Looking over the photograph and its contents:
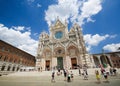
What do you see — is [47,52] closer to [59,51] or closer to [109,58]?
[59,51]

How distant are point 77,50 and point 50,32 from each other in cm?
1383

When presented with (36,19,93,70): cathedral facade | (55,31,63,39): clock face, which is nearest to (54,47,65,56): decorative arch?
(36,19,93,70): cathedral facade

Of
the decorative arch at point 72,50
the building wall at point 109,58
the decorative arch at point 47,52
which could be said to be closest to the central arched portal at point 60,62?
the decorative arch at point 72,50

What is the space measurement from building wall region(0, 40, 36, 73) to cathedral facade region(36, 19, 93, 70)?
10.4 metres

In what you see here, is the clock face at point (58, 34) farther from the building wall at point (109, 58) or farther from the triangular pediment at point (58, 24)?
the building wall at point (109, 58)

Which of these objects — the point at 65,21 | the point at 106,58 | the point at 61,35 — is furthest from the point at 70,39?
the point at 106,58

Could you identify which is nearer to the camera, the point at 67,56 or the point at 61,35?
the point at 67,56

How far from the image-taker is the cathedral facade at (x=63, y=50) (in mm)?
27359

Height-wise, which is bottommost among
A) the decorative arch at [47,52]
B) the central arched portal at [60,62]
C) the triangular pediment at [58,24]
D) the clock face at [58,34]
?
the central arched portal at [60,62]

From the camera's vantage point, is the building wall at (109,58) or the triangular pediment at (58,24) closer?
the triangular pediment at (58,24)

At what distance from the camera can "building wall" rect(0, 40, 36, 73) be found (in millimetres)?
27344

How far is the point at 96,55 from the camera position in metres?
36.6

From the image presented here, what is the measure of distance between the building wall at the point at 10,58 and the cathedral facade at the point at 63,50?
10407 millimetres

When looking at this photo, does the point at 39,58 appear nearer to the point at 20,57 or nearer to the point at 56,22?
the point at 20,57
